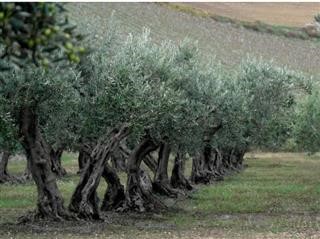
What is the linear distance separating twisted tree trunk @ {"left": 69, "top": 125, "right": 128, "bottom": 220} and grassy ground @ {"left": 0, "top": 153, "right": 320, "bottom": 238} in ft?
2.07

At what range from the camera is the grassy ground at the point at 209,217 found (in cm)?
1844

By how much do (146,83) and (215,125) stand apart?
10.2 meters

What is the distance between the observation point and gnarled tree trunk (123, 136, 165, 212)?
2505 cm

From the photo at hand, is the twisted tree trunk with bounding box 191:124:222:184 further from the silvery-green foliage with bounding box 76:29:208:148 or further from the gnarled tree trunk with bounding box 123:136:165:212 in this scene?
the silvery-green foliage with bounding box 76:29:208:148

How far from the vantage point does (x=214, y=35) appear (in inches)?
3999

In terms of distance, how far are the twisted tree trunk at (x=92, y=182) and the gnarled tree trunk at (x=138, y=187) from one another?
12.3ft

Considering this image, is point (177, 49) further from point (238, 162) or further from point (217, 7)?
point (217, 7)

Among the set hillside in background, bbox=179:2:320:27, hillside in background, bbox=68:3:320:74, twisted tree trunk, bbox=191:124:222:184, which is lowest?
twisted tree trunk, bbox=191:124:222:184

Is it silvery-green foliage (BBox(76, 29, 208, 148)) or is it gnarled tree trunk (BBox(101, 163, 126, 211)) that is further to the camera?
gnarled tree trunk (BBox(101, 163, 126, 211))


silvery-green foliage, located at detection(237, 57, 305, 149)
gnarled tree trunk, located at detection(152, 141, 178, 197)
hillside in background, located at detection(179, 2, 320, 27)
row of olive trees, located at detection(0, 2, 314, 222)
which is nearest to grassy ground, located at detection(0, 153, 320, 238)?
gnarled tree trunk, located at detection(152, 141, 178, 197)

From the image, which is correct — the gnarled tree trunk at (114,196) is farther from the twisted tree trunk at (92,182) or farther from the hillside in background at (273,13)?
the hillside in background at (273,13)

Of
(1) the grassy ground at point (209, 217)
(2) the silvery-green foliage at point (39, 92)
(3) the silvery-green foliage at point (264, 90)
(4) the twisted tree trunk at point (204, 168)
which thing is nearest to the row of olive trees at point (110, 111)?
(2) the silvery-green foliage at point (39, 92)

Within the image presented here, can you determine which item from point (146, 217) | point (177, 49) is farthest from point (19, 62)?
point (177, 49)

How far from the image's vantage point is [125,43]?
20.8 meters
